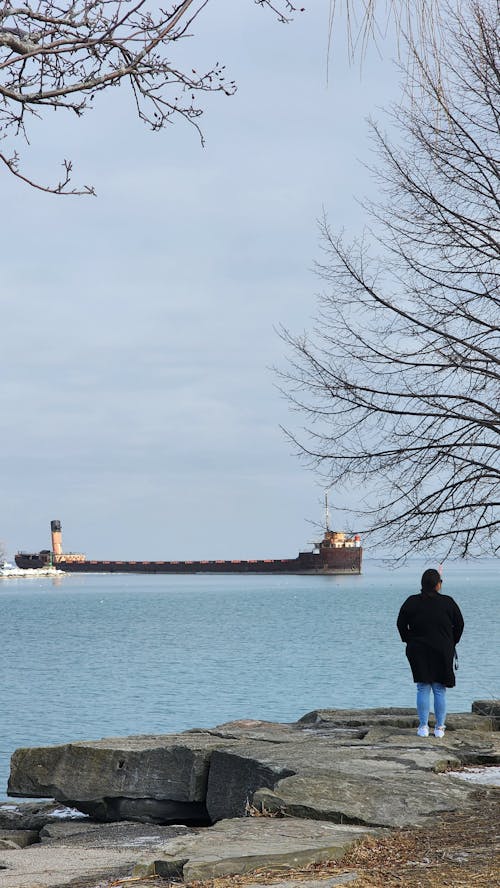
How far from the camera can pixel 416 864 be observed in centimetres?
586

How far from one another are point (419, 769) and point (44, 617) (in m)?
75.9

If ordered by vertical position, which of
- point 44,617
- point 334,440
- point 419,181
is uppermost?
point 419,181


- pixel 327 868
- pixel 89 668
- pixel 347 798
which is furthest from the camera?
pixel 89 668

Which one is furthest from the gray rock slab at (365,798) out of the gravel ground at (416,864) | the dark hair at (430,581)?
the dark hair at (430,581)

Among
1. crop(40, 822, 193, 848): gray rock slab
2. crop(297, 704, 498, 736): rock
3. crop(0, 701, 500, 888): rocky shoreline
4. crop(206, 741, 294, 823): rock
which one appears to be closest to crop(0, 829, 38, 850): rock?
crop(0, 701, 500, 888): rocky shoreline

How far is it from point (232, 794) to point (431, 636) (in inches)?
95.7

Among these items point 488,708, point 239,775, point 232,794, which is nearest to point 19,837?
point 232,794

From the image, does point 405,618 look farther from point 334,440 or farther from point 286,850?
point 286,850

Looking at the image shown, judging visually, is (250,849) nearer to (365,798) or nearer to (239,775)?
(365,798)

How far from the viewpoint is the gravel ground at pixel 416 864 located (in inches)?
213

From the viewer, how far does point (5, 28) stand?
4.34m

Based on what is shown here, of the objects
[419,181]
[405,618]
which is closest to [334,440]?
[405,618]

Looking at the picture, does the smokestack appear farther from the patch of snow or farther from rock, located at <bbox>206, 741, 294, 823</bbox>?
rock, located at <bbox>206, 741, 294, 823</bbox>

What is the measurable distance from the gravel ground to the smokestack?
140137 millimetres
